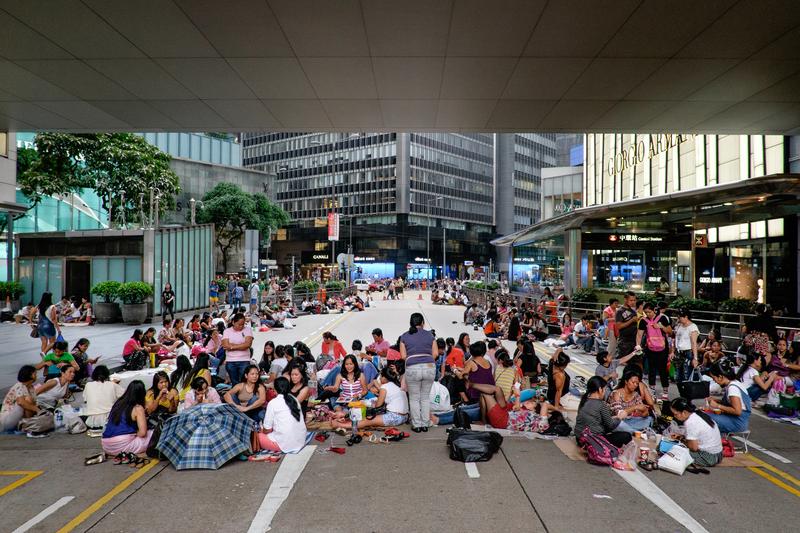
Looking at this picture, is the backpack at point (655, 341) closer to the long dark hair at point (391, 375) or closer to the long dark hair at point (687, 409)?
the long dark hair at point (687, 409)

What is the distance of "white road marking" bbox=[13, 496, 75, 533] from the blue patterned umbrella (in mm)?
1182

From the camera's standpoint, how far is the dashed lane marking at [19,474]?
5.77 m

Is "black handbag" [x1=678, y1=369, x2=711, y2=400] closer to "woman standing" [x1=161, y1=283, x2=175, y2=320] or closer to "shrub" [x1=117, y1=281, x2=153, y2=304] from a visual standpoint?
"woman standing" [x1=161, y1=283, x2=175, y2=320]

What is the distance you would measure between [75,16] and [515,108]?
6840 mm

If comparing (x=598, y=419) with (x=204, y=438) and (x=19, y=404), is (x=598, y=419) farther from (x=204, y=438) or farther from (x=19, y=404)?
(x=19, y=404)

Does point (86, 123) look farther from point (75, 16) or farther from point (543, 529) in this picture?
point (543, 529)

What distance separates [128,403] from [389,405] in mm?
3676

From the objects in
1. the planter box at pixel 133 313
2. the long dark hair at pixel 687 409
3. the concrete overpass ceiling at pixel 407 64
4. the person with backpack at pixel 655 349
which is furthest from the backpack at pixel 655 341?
the planter box at pixel 133 313

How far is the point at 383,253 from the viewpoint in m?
88.4

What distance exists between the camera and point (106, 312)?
2284 cm

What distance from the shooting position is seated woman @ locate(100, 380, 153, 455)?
671cm

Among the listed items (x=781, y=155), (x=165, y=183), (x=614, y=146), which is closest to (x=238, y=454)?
(x=781, y=155)

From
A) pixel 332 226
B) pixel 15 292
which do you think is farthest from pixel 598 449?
pixel 332 226

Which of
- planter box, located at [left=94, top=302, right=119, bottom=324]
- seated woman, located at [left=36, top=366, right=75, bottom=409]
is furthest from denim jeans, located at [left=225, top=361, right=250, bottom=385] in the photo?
planter box, located at [left=94, top=302, right=119, bottom=324]
